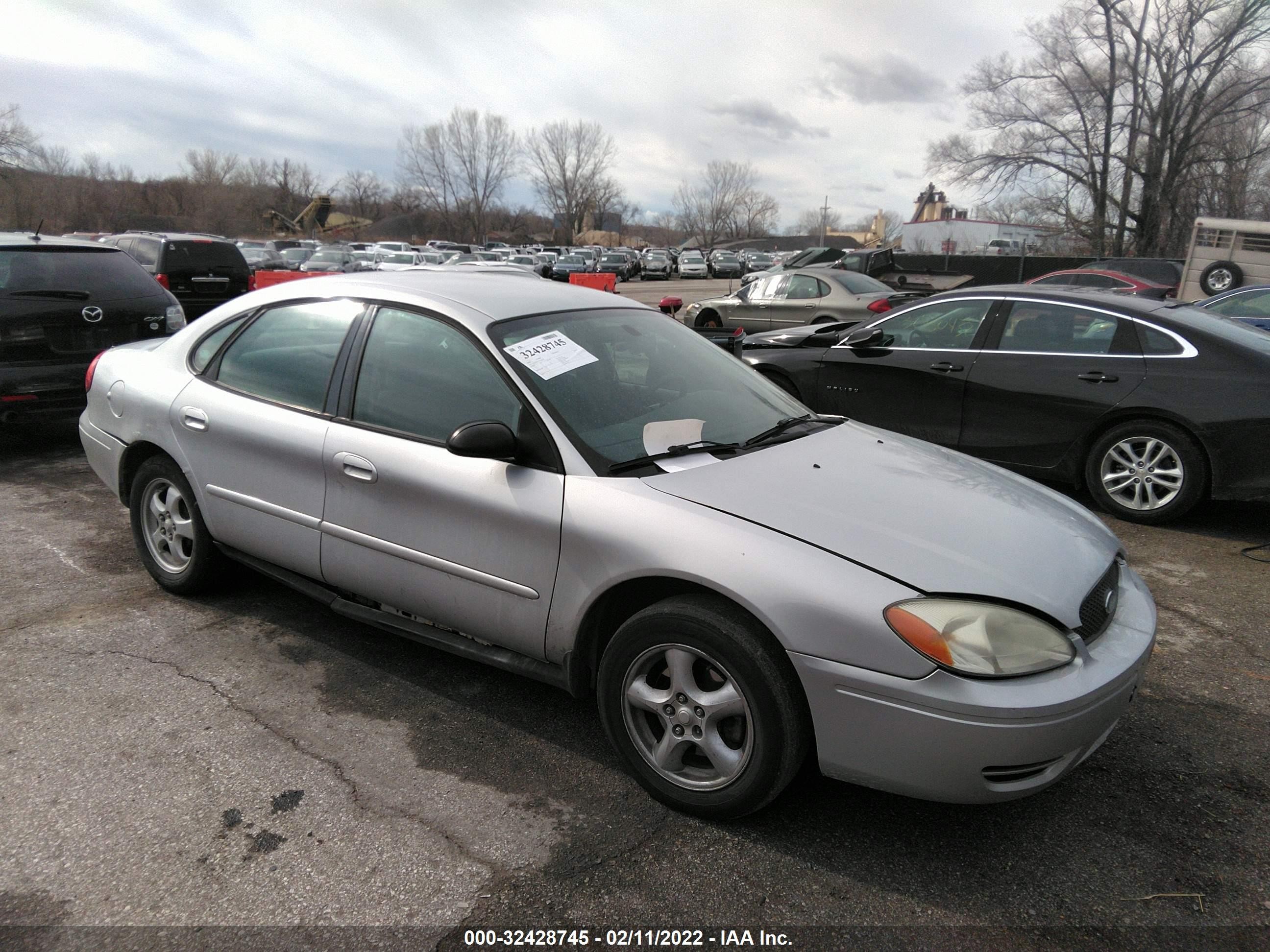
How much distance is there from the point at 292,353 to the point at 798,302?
34.9 ft

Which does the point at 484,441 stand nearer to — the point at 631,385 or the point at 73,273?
the point at 631,385

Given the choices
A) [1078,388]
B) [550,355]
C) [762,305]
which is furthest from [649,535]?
[762,305]

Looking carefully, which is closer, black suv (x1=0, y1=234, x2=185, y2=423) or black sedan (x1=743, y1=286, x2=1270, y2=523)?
black sedan (x1=743, y1=286, x2=1270, y2=523)

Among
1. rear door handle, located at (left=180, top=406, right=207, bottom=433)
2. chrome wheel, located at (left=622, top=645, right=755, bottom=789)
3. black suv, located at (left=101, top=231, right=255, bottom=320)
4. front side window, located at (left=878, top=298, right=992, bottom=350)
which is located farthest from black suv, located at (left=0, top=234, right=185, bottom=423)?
front side window, located at (left=878, top=298, right=992, bottom=350)

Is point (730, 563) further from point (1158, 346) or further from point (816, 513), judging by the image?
point (1158, 346)

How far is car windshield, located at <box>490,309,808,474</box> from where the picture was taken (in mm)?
2803

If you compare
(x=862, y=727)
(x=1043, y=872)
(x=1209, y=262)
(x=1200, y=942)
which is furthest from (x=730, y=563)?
(x=1209, y=262)

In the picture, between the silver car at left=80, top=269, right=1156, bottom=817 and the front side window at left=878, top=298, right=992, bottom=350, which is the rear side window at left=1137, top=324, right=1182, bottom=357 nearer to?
the front side window at left=878, top=298, right=992, bottom=350

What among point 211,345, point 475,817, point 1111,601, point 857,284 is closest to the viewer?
point 475,817

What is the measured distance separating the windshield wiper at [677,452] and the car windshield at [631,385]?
2 cm

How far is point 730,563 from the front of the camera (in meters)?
2.28

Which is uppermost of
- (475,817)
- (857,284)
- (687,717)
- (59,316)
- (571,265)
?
(571,265)

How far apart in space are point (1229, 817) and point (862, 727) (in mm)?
1296

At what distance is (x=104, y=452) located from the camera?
4.18m
